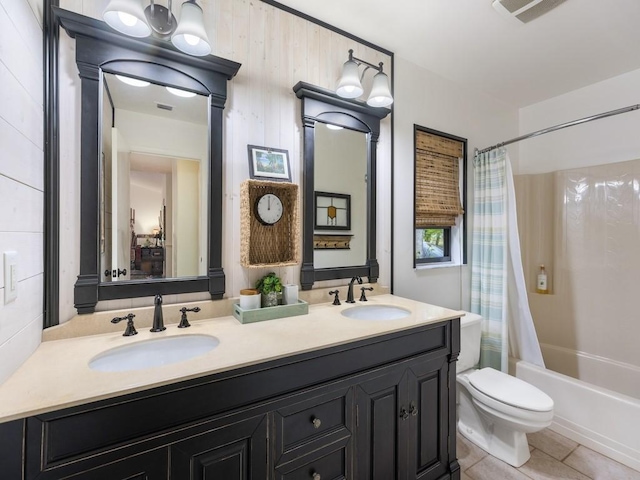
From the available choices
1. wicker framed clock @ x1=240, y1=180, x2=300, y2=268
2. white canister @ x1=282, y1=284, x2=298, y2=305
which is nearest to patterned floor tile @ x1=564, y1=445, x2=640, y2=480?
white canister @ x1=282, y1=284, x2=298, y2=305

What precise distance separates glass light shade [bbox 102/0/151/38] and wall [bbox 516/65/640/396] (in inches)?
127

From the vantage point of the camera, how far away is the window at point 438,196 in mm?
2312

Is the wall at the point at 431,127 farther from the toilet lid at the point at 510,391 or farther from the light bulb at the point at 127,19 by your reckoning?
the light bulb at the point at 127,19

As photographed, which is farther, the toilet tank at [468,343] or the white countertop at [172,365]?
the toilet tank at [468,343]

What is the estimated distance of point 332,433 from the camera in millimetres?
1154

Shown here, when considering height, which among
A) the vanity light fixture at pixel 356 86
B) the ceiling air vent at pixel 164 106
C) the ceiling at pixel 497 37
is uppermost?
the ceiling at pixel 497 37

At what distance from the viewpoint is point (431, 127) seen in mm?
2348

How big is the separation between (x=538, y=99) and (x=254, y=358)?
3.38 meters

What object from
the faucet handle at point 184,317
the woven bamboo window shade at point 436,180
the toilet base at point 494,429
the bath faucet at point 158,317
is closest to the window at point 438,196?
the woven bamboo window shade at point 436,180

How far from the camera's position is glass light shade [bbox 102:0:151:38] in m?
1.10

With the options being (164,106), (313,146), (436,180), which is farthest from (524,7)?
(164,106)

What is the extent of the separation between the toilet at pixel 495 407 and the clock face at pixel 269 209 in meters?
1.41

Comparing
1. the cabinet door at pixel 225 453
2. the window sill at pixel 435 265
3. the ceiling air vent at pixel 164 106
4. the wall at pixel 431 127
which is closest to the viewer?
the cabinet door at pixel 225 453

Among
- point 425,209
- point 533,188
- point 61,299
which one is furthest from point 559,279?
point 61,299
